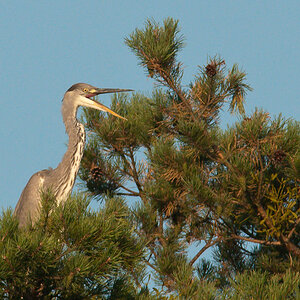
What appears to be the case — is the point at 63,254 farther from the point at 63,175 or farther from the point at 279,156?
the point at 63,175

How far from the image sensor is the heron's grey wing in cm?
533

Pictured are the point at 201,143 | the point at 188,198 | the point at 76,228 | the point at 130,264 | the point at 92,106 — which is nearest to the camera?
the point at 76,228

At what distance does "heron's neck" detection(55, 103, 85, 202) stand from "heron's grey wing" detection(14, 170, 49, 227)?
17cm

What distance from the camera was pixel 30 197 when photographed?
5.38 meters

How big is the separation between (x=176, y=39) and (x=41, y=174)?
1.82 m

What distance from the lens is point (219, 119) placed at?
4961 millimetres

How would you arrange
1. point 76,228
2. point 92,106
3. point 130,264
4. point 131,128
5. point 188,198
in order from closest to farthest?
1. point 76,228
2. point 130,264
3. point 188,198
4. point 131,128
5. point 92,106

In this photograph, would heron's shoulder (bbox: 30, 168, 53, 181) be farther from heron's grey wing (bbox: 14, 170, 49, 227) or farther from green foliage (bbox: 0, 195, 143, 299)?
green foliage (bbox: 0, 195, 143, 299)

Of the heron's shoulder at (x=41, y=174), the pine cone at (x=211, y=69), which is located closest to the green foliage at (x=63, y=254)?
the pine cone at (x=211, y=69)

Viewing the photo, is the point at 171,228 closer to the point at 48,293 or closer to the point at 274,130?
the point at 274,130

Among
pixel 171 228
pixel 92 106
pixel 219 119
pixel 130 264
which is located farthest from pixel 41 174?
pixel 130 264

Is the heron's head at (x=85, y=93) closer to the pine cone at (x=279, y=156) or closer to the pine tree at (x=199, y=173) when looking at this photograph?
the pine tree at (x=199, y=173)

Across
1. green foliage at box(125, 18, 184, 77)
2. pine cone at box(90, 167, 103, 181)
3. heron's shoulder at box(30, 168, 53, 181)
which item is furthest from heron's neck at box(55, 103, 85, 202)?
green foliage at box(125, 18, 184, 77)

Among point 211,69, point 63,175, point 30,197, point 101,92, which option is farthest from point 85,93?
point 211,69
